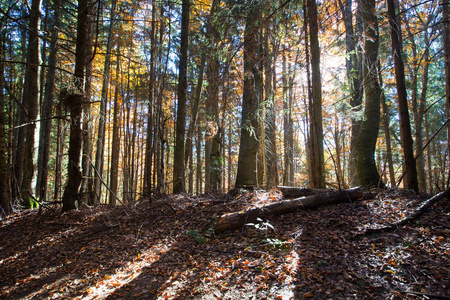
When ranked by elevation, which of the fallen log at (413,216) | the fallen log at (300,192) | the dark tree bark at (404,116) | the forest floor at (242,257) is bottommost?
the forest floor at (242,257)

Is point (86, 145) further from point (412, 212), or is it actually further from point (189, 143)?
point (412, 212)

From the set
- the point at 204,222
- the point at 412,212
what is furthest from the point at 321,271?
the point at 204,222

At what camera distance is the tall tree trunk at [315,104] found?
4.91 m

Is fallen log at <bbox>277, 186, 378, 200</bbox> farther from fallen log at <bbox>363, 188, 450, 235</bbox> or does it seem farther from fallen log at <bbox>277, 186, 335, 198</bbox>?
fallen log at <bbox>363, 188, 450, 235</bbox>

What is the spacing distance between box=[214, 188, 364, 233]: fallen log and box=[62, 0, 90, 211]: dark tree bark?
4.14 meters

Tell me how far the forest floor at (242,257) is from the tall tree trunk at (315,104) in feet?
3.47

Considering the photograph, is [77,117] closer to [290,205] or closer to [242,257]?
[242,257]

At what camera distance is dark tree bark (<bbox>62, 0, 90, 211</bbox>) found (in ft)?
18.6

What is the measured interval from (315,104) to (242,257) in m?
3.67

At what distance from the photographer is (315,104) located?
5.12 metres

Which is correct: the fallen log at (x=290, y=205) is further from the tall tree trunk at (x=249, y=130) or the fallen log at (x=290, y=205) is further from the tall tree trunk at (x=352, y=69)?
the tall tree trunk at (x=352, y=69)

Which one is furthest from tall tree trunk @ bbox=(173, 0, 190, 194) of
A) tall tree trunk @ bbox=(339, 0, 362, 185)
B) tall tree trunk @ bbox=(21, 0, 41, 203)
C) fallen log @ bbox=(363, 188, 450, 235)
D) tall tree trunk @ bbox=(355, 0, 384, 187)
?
fallen log @ bbox=(363, 188, 450, 235)

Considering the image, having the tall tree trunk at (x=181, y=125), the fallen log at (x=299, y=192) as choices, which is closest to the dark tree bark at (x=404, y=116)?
the fallen log at (x=299, y=192)

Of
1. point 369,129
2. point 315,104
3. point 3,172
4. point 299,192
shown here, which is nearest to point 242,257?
point 299,192
